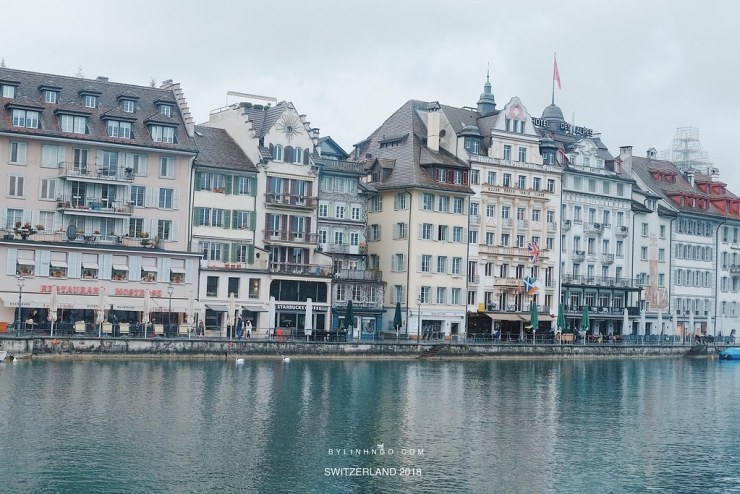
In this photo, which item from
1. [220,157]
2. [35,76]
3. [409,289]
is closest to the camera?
[35,76]

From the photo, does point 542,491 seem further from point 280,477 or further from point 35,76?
point 35,76

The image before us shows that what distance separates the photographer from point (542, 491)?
44.4 m

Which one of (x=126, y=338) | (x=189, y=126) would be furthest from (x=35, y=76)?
(x=126, y=338)

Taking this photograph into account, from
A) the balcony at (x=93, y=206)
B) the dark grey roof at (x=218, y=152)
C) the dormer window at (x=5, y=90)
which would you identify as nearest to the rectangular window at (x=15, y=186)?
the balcony at (x=93, y=206)

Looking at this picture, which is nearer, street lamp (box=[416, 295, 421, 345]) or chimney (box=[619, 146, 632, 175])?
street lamp (box=[416, 295, 421, 345])

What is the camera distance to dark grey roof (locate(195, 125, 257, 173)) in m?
102

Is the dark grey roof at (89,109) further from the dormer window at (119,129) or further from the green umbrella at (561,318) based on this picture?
the green umbrella at (561,318)

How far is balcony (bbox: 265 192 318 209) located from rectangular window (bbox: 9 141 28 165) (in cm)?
2139

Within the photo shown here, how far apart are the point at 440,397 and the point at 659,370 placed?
3924 centimetres

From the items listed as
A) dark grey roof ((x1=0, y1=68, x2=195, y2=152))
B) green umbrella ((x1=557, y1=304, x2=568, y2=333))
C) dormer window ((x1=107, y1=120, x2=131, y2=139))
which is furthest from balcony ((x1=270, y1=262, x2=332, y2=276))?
green umbrella ((x1=557, y1=304, x2=568, y2=333))

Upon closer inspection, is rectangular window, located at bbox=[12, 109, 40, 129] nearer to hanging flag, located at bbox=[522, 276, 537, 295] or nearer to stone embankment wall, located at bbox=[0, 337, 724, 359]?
stone embankment wall, located at bbox=[0, 337, 724, 359]

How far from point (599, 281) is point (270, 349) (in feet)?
168

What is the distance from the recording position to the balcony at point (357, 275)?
357 feet

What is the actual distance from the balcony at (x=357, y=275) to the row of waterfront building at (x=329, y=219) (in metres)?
0.15
